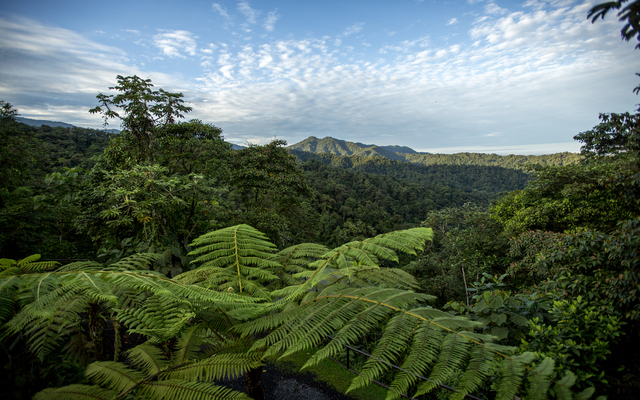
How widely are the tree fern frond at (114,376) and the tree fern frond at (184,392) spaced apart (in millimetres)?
75

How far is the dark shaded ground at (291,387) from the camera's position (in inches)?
141

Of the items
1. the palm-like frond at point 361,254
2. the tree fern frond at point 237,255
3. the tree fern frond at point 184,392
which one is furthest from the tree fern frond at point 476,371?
the tree fern frond at point 237,255

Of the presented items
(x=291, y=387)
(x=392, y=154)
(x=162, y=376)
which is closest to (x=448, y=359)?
(x=162, y=376)

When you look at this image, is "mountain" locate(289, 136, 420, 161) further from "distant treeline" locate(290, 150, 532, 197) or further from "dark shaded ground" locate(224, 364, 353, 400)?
"dark shaded ground" locate(224, 364, 353, 400)

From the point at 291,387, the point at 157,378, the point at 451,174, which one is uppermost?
the point at 451,174

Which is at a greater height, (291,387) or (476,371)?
(476,371)

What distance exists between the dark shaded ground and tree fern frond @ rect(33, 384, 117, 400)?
2878 millimetres

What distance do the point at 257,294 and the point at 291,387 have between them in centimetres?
271

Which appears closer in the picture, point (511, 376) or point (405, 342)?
point (511, 376)

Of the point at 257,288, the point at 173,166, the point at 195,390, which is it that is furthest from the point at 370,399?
the point at 173,166

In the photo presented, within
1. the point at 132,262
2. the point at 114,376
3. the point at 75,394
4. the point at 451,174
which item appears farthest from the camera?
the point at 451,174

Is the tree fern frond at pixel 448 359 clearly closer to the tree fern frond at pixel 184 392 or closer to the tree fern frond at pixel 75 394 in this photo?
the tree fern frond at pixel 184 392

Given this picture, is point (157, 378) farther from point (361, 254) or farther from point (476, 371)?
point (476, 371)

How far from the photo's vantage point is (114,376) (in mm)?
1231
